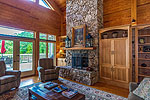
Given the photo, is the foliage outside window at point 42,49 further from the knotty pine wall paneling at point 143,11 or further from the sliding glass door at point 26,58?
the knotty pine wall paneling at point 143,11

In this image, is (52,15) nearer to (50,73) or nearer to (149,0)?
(50,73)

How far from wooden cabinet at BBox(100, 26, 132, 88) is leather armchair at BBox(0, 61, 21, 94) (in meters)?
3.60

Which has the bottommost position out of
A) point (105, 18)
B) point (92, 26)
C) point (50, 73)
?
point (50, 73)

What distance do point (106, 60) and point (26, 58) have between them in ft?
14.4

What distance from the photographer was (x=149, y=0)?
13.2 ft

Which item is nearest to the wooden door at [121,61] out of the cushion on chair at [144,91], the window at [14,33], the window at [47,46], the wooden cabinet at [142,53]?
the wooden cabinet at [142,53]

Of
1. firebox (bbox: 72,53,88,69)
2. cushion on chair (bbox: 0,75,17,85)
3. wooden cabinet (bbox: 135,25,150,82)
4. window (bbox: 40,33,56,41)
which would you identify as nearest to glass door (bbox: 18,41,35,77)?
window (bbox: 40,33,56,41)

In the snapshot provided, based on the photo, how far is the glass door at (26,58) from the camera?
17.0 ft

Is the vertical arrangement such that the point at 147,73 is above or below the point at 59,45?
below

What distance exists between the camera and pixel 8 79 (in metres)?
3.17

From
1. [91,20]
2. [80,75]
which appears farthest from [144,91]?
[91,20]

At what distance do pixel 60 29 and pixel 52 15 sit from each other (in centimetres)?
117

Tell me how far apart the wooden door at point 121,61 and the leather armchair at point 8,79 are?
3.94 meters

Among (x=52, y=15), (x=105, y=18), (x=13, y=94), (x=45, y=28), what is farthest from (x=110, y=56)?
(x=52, y=15)
